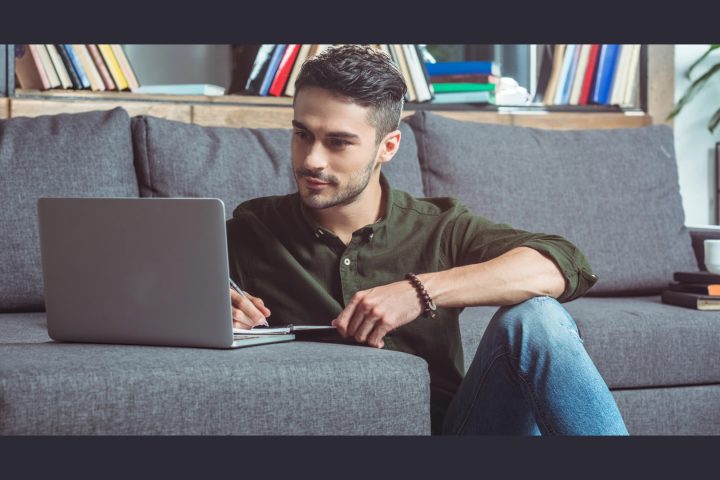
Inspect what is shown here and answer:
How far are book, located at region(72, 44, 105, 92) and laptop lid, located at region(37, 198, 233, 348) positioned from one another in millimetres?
1346

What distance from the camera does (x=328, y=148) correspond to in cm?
158

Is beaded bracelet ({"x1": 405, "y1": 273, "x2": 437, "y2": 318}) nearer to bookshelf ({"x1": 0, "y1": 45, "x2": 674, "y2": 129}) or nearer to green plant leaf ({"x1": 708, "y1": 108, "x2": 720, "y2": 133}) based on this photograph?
bookshelf ({"x1": 0, "y1": 45, "x2": 674, "y2": 129})

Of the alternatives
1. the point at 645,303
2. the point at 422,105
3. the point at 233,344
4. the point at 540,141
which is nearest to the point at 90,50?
the point at 422,105

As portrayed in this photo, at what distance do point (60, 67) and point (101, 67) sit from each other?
0.12 meters

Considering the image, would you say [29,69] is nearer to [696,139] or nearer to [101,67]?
[101,67]

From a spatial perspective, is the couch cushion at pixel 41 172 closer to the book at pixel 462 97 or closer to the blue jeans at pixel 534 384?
the blue jeans at pixel 534 384

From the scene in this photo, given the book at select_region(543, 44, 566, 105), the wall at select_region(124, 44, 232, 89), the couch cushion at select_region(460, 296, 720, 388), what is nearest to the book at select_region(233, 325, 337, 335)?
the couch cushion at select_region(460, 296, 720, 388)

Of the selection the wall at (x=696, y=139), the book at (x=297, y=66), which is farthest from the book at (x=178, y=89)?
the wall at (x=696, y=139)

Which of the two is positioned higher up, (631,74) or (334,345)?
(631,74)

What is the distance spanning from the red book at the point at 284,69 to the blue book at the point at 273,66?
10 mm

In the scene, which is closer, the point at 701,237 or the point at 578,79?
the point at 701,237

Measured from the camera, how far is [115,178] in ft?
6.91

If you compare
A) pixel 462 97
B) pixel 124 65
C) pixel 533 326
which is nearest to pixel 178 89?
pixel 124 65

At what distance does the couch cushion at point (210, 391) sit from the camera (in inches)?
49.2
